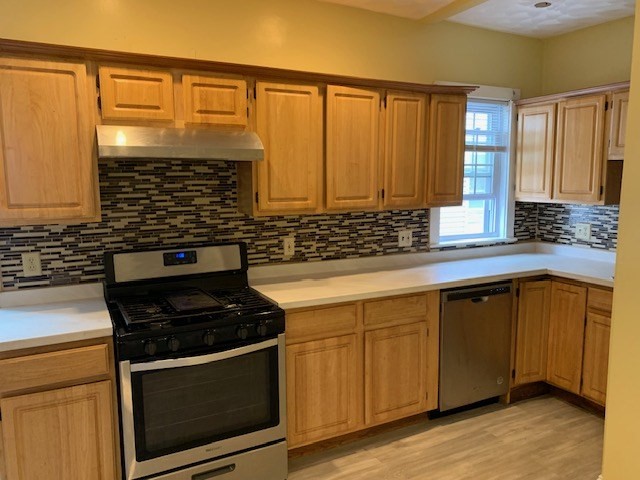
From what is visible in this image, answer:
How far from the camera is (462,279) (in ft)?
9.65

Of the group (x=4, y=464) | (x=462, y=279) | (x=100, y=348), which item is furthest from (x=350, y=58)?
(x=4, y=464)

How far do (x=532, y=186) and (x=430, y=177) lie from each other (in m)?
1.03

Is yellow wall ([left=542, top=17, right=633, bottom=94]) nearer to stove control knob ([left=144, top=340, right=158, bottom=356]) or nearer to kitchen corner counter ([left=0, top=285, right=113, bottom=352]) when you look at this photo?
stove control knob ([left=144, top=340, right=158, bottom=356])

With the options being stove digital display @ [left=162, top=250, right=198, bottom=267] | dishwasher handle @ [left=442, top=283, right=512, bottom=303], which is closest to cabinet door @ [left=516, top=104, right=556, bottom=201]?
dishwasher handle @ [left=442, top=283, right=512, bottom=303]

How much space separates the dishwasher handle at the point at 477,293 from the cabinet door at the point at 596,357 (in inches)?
21.2

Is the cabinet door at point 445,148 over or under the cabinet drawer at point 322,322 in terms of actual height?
over

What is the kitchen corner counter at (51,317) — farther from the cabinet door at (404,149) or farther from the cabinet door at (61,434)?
the cabinet door at (404,149)

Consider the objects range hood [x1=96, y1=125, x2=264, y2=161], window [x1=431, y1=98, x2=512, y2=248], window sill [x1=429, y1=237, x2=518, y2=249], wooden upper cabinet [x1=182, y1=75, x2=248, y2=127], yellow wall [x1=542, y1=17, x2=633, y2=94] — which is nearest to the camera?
range hood [x1=96, y1=125, x2=264, y2=161]

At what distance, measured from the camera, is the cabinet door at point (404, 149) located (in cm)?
300

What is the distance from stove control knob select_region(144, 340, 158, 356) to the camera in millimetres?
2039

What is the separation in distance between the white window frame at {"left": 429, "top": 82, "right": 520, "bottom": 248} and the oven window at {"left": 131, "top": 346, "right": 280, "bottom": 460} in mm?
1748

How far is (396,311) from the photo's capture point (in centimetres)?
277

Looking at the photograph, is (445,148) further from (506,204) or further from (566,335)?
(566,335)

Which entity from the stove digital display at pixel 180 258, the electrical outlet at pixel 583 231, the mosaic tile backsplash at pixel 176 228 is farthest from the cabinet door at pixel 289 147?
the electrical outlet at pixel 583 231
